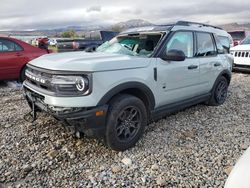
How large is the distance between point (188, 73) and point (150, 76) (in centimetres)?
101

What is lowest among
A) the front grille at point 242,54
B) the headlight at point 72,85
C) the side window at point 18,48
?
the front grille at point 242,54

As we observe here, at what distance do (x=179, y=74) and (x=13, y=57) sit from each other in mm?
4987

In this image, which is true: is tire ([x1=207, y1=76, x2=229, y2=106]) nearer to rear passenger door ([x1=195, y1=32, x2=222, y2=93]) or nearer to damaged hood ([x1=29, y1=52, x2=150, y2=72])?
rear passenger door ([x1=195, y1=32, x2=222, y2=93])

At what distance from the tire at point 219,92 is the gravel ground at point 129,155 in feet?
2.45

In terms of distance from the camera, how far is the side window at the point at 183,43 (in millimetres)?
4181

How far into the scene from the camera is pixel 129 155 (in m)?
3.56

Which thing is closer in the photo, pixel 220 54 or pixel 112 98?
pixel 112 98

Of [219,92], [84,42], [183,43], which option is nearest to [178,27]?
[183,43]

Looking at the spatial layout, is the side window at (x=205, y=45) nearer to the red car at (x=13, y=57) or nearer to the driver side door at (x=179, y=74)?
the driver side door at (x=179, y=74)

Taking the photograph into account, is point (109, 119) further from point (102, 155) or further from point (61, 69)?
point (61, 69)

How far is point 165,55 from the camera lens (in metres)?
3.92

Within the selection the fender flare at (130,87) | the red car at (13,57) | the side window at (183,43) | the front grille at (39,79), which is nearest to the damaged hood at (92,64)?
the front grille at (39,79)

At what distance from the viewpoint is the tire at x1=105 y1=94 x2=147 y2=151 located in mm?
3369

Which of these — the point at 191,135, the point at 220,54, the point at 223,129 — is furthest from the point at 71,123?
the point at 220,54
